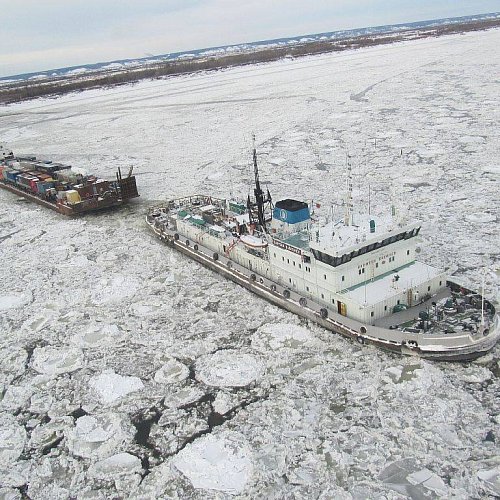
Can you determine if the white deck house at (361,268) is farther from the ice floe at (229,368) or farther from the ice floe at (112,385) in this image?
the ice floe at (112,385)

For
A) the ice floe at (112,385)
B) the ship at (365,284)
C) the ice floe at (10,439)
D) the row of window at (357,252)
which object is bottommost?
the ice floe at (112,385)

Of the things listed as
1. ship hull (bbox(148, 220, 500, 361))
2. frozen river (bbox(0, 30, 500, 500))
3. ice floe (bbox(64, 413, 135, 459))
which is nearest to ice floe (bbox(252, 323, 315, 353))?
frozen river (bbox(0, 30, 500, 500))

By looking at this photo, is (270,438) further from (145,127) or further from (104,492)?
(145,127)

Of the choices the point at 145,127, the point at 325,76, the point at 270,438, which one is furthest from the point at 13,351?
the point at 325,76

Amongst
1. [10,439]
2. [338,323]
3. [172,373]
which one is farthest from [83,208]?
[338,323]

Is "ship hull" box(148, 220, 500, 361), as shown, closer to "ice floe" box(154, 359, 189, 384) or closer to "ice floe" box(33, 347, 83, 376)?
"ice floe" box(154, 359, 189, 384)

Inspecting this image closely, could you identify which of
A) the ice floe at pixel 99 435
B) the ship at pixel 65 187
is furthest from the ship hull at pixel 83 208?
the ice floe at pixel 99 435

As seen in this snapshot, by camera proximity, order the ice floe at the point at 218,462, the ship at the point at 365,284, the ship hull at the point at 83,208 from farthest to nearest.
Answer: the ship hull at the point at 83,208, the ship at the point at 365,284, the ice floe at the point at 218,462
